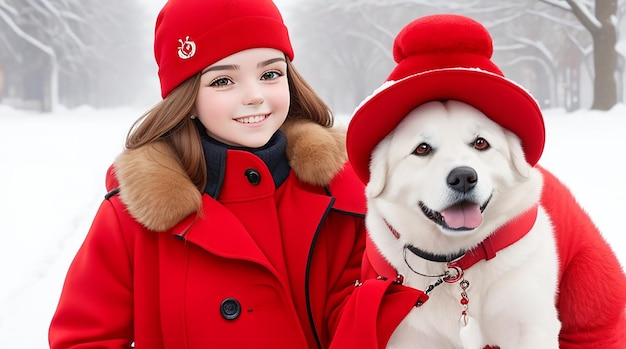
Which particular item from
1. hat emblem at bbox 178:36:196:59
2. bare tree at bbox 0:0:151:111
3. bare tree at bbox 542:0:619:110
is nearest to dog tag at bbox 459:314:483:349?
hat emblem at bbox 178:36:196:59

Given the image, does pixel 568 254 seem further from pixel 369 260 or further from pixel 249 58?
pixel 249 58

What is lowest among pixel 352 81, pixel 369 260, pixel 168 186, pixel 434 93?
pixel 352 81

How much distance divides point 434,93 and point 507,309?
2.13ft

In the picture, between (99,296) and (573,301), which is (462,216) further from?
(99,296)

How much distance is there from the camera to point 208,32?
83.6 inches

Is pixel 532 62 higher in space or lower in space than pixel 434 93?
lower

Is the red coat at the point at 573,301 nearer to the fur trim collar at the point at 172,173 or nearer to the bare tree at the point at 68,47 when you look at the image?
the fur trim collar at the point at 172,173

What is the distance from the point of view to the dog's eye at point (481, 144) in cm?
179

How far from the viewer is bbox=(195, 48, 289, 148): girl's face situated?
7.07 ft

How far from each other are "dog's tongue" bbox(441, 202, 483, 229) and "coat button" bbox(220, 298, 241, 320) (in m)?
0.79

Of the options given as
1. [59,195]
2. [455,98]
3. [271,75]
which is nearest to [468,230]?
[455,98]

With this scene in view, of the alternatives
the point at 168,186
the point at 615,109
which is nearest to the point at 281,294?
the point at 168,186

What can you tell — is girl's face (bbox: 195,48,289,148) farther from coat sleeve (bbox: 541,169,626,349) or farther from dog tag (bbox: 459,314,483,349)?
coat sleeve (bbox: 541,169,626,349)

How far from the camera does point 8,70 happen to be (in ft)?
77.0
